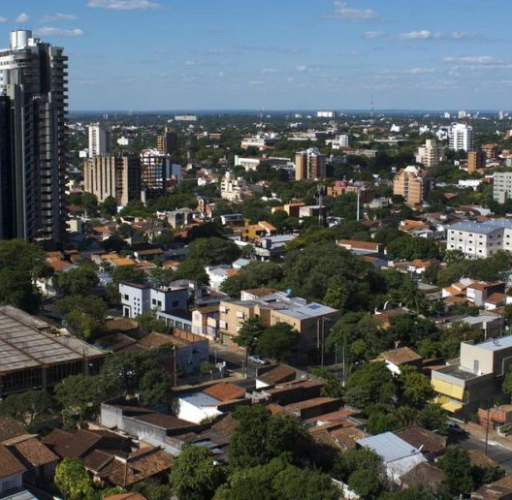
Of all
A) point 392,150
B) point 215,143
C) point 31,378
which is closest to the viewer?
point 31,378

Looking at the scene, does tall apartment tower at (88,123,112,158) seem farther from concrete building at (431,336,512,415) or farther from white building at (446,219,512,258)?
concrete building at (431,336,512,415)

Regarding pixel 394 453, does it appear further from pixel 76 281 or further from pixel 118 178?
pixel 118 178

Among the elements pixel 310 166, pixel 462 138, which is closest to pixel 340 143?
pixel 462 138

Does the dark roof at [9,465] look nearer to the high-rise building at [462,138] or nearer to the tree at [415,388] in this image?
the tree at [415,388]

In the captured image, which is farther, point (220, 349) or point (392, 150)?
point (392, 150)

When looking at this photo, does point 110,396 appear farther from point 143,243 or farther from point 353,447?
point 143,243

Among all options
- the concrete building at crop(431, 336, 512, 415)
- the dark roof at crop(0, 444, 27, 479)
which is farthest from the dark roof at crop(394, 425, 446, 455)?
the dark roof at crop(0, 444, 27, 479)

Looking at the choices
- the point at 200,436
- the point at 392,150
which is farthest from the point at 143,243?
the point at 392,150
